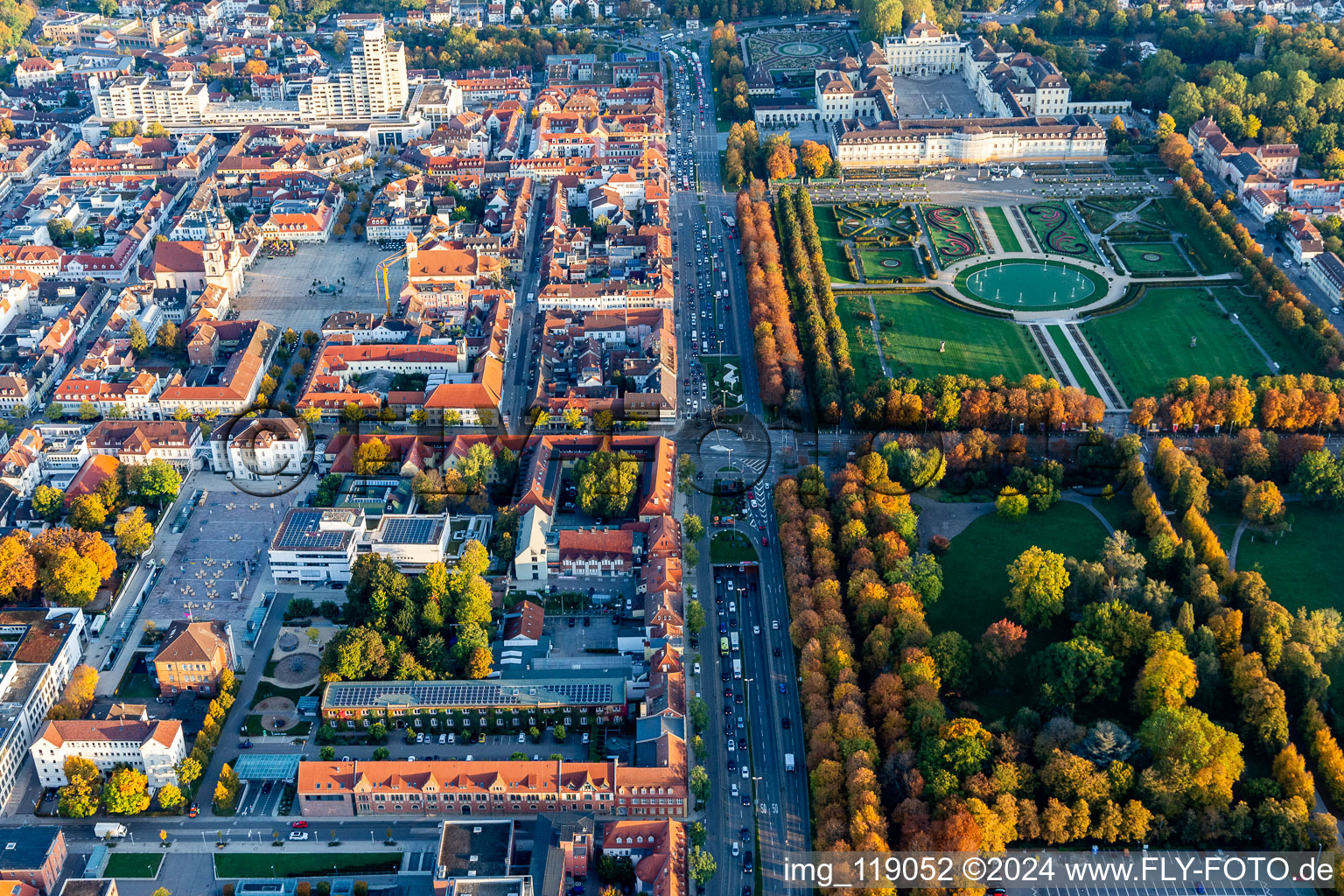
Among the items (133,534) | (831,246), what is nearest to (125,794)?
(133,534)

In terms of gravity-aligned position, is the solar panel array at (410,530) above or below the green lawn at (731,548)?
above

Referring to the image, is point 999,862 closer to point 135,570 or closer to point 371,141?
point 135,570

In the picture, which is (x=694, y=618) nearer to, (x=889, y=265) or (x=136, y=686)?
(x=136, y=686)

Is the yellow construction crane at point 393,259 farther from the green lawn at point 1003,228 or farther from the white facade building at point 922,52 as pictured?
the white facade building at point 922,52

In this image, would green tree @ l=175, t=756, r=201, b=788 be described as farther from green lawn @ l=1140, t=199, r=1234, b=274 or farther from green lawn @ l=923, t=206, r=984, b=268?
green lawn @ l=1140, t=199, r=1234, b=274

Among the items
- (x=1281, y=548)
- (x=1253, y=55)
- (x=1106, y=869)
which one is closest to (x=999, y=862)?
(x=1106, y=869)

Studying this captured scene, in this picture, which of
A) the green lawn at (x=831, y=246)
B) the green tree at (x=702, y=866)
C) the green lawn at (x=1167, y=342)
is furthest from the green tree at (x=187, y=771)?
the green lawn at (x=831, y=246)

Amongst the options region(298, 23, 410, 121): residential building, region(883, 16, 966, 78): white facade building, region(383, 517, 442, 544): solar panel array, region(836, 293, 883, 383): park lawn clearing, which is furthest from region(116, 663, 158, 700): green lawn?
region(883, 16, 966, 78): white facade building
